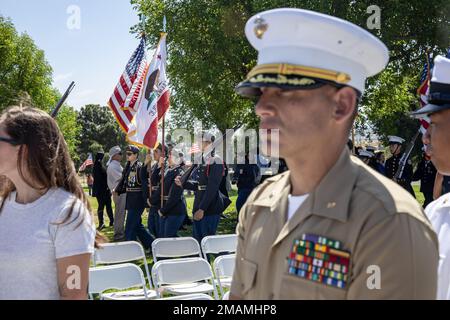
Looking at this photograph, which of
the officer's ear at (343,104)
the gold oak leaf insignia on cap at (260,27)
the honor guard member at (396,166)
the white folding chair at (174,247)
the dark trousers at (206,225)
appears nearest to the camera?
the officer's ear at (343,104)

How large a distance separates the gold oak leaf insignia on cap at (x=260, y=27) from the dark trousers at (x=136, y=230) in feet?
25.9

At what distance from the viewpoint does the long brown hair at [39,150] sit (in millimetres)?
2684

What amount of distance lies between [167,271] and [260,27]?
137 inches

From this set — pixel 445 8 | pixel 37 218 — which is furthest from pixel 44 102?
pixel 37 218

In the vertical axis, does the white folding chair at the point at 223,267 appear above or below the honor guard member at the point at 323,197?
below

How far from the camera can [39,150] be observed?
2.70 m

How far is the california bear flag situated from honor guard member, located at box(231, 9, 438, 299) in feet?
23.5

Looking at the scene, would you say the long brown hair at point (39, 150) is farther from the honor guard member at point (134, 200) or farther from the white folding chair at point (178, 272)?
the honor guard member at point (134, 200)

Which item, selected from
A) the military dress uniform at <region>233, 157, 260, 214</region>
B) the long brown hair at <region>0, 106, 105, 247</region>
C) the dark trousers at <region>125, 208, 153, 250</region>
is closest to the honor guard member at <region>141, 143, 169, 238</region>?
the dark trousers at <region>125, 208, 153, 250</region>

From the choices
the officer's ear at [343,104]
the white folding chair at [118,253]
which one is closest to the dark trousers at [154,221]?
the white folding chair at [118,253]

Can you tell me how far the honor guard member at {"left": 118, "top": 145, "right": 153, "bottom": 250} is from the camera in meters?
9.56
